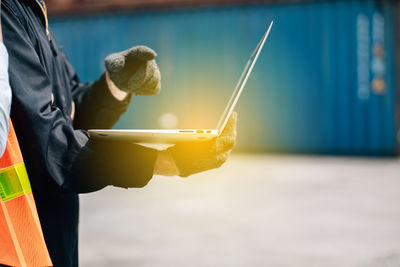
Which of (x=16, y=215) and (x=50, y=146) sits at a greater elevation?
(x=50, y=146)

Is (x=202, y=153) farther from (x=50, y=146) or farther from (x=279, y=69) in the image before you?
(x=279, y=69)

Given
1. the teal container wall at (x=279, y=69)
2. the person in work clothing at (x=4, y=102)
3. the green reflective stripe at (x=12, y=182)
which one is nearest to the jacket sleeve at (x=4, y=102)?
the person in work clothing at (x=4, y=102)

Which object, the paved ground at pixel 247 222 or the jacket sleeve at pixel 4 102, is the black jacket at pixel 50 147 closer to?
the jacket sleeve at pixel 4 102

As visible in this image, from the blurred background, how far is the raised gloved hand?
375 cm

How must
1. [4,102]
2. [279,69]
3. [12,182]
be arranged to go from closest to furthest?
1. [4,102]
2. [12,182]
3. [279,69]

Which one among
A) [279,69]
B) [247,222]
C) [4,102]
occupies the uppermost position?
[4,102]

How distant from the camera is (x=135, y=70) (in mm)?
1482

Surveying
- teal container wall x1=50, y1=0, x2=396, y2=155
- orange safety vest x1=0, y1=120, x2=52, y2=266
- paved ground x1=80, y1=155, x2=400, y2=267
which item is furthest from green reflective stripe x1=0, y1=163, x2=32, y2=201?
teal container wall x1=50, y1=0, x2=396, y2=155

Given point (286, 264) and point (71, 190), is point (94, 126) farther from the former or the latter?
point (286, 264)

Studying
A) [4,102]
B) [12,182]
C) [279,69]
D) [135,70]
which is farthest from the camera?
[279,69]

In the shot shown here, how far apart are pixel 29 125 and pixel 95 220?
12.7 feet

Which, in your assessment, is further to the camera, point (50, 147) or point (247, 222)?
point (247, 222)

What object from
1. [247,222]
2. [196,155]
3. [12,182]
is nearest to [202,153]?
[196,155]

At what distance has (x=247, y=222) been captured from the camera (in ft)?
14.7
